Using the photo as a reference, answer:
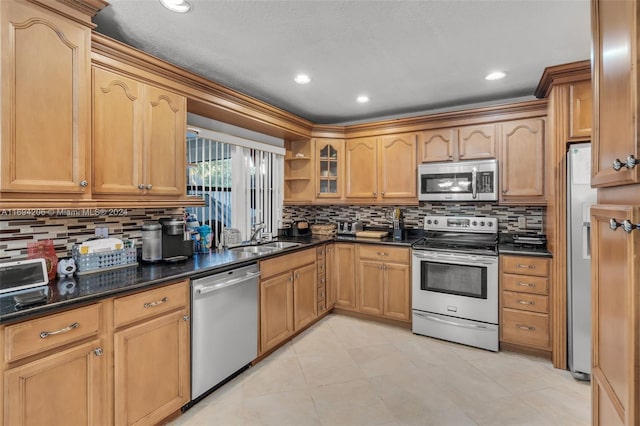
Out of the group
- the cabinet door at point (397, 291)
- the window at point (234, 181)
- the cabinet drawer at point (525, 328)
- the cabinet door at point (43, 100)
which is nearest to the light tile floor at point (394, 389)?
the cabinet drawer at point (525, 328)

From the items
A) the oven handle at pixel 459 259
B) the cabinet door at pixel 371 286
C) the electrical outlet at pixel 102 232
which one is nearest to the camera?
the electrical outlet at pixel 102 232

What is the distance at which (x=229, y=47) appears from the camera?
2.26 m

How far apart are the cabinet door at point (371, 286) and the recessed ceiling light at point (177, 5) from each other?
9.25ft

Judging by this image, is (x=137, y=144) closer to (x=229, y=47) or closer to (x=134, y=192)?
(x=134, y=192)

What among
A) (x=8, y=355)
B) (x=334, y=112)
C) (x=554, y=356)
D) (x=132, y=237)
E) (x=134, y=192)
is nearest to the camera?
(x=8, y=355)

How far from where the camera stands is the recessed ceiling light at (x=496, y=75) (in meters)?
2.75

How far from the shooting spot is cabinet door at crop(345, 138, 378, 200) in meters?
3.92

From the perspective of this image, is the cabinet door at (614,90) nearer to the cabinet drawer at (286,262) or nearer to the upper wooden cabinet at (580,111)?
the upper wooden cabinet at (580,111)

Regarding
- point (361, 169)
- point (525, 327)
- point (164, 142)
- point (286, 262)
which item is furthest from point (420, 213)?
point (164, 142)

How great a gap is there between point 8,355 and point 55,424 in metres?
0.41

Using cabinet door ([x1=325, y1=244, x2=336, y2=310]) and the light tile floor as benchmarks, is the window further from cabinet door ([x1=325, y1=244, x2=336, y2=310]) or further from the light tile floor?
the light tile floor

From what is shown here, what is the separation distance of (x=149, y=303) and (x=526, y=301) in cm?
299

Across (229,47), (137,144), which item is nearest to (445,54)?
(229,47)

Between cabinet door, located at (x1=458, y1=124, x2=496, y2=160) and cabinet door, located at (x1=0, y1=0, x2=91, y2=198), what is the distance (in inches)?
128
